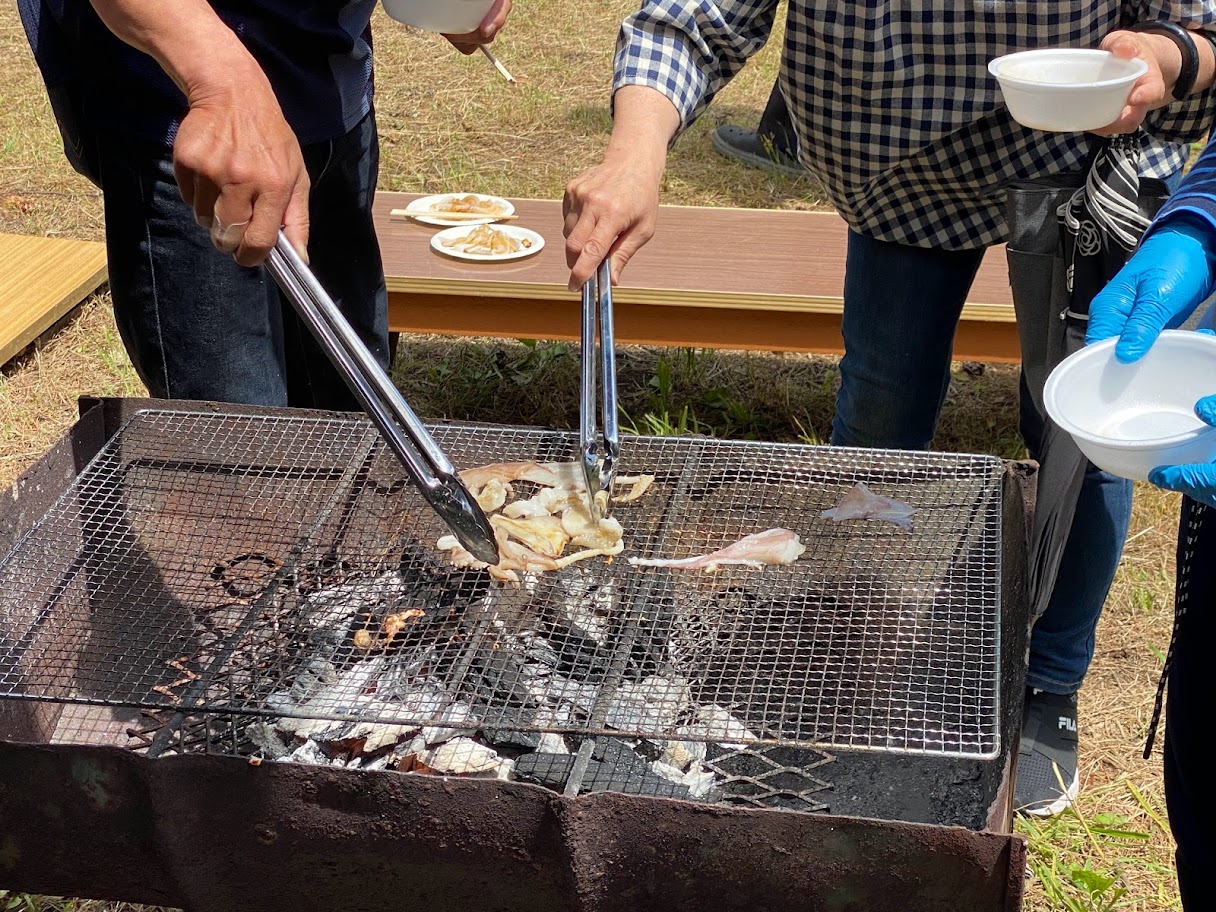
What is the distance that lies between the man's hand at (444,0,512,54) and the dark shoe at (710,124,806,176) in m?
3.70

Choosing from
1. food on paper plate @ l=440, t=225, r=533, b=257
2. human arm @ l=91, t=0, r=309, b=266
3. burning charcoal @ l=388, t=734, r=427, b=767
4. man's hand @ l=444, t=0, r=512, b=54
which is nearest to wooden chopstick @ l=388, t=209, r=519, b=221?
food on paper plate @ l=440, t=225, r=533, b=257

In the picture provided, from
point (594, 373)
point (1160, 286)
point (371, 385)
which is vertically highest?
point (1160, 286)

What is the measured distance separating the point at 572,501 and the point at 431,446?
0.53 meters

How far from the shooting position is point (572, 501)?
212 centimetres

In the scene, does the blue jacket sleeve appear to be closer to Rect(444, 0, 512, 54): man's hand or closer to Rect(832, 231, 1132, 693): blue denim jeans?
Rect(832, 231, 1132, 693): blue denim jeans

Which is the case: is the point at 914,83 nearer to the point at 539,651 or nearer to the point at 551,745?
the point at 539,651

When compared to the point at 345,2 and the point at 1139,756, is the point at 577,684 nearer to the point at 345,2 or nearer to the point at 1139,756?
the point at 345,2

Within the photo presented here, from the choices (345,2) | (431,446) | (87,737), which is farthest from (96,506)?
(345,2)

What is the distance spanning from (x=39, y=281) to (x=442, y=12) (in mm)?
2941

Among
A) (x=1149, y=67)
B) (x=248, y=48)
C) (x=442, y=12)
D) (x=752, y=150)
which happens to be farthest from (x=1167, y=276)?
(x=752, y=150)

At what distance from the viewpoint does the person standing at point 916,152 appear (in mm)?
1977

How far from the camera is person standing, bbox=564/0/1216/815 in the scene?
6.48 ft

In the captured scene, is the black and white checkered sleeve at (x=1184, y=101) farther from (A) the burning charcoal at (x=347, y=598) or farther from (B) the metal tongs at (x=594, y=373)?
(A) the burning charcoal at (x=347, y=598)

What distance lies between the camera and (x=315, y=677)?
6.27ft
